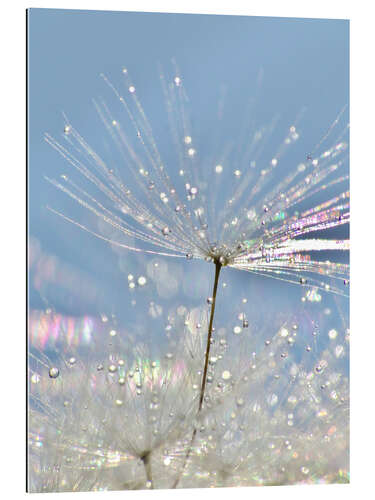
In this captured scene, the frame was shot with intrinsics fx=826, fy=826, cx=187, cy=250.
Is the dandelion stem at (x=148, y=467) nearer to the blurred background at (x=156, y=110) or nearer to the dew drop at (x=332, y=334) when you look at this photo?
the blurred background at (x=156, y=110)

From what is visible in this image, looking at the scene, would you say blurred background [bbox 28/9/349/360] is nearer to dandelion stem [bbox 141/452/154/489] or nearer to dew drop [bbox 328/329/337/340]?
dew drop [bbox 328/329/337/340]

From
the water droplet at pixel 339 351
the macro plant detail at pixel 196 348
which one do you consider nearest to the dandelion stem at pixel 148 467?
the macro plant detail at pixel 196 348

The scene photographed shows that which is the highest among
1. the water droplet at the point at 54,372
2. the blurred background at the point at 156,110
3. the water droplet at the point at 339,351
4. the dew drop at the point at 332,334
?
the blurred background at the point at 156,110

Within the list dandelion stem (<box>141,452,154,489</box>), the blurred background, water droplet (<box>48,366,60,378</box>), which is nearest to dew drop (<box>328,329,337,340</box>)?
the blurred background

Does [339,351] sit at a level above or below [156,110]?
below

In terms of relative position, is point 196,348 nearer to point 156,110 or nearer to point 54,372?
point 54,372

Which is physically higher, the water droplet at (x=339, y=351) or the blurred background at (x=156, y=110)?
the blurred background at (x=156, y=110)

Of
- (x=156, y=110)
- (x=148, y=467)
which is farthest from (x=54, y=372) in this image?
(x=156, y=110)
